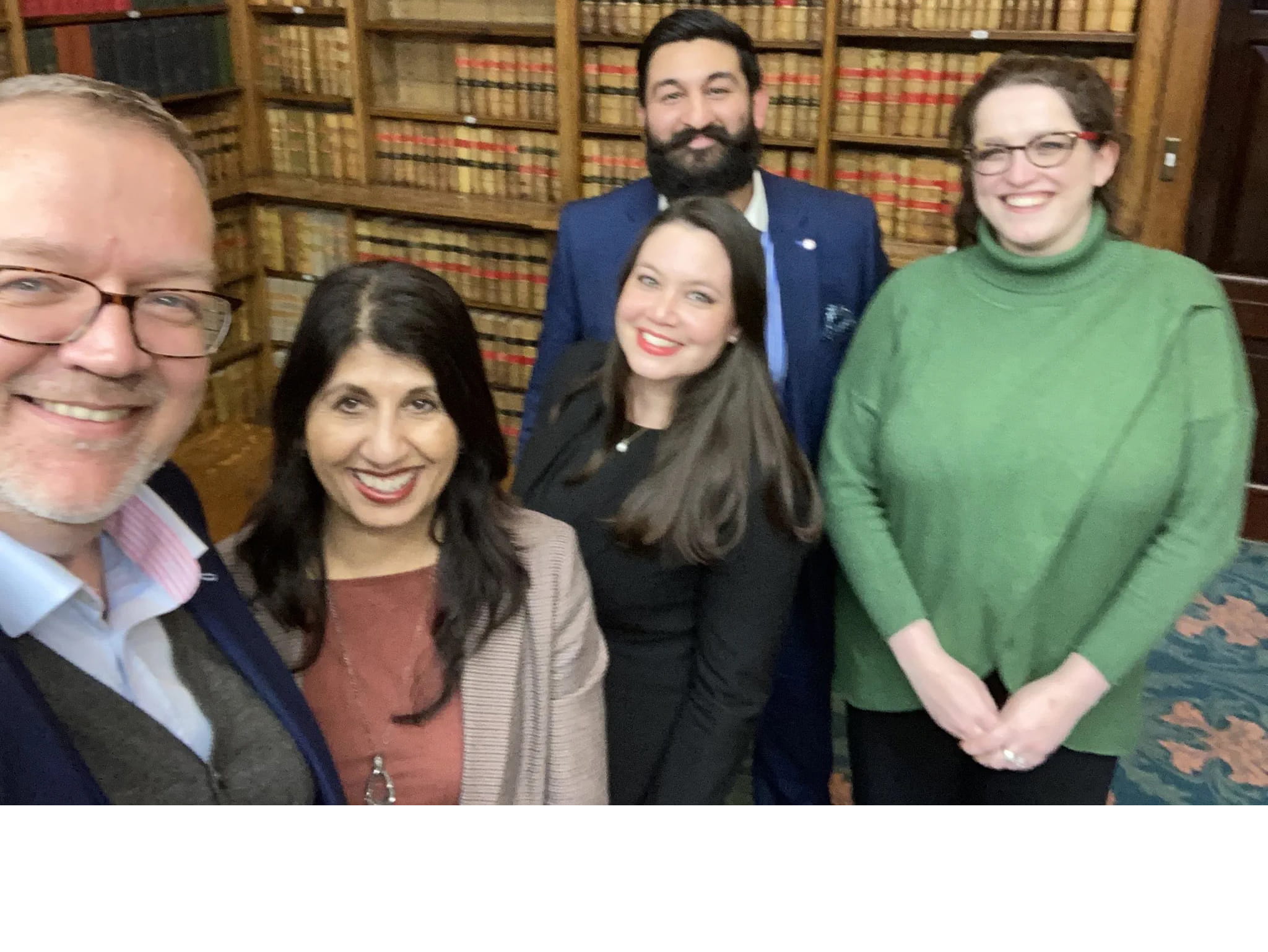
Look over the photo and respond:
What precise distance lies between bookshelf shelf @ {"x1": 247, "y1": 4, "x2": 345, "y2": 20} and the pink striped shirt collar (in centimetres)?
351

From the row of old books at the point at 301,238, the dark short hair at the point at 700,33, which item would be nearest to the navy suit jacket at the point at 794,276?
the dark short hair at the point at 700,33

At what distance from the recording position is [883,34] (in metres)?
3.11

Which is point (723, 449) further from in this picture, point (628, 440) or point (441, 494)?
point (441, 494)

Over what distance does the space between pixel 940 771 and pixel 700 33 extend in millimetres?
1516

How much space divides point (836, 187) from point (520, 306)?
4.39ft

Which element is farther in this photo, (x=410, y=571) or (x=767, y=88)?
(x=767, y=88)

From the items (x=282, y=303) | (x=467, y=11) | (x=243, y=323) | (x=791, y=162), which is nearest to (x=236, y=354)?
(x=243, y=323)

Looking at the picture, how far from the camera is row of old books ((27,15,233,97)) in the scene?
131 inches

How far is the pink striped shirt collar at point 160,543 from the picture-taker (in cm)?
85

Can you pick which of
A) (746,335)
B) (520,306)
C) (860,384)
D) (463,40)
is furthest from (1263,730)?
(463,40)

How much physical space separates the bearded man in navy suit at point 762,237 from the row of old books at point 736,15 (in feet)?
4.16

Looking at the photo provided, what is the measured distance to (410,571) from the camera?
3.94 ft

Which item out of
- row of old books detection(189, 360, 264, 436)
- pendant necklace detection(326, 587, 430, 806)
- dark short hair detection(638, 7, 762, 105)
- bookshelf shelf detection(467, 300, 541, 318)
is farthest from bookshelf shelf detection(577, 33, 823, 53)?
pendant necklace detection(326, 587, 430, 806)

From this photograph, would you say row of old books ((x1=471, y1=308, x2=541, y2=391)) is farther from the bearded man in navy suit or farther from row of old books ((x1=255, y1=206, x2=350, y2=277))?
the bearded man in navy suit
